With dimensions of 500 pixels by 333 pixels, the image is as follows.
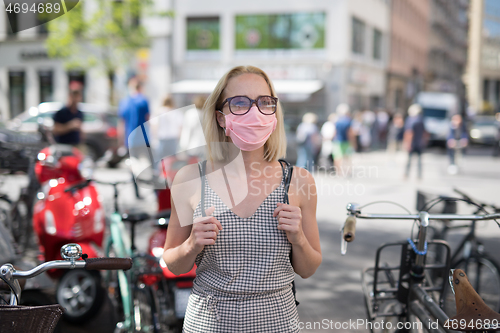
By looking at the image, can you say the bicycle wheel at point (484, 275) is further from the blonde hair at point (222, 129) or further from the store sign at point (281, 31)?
the store sign at point (281, 31)

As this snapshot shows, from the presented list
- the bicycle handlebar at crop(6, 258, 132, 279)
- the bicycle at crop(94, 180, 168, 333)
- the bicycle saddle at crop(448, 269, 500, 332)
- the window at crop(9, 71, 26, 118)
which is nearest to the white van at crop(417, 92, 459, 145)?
the window at crop(9, 71, 26, 118)

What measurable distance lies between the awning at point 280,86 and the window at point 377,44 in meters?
6.79

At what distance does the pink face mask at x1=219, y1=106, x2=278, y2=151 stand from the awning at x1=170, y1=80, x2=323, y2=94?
24.8 m

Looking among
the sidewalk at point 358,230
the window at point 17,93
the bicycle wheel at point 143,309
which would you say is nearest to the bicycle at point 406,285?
the sidewalk at point 358,230

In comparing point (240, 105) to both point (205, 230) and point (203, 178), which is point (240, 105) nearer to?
point (203, 178)

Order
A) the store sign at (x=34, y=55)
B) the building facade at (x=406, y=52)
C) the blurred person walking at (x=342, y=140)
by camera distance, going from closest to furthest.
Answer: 1. the blurred person walking at (x=342, y=140)
2. the store sign at (x=34, y=55)
3. the building facade at (x=406, y=52)

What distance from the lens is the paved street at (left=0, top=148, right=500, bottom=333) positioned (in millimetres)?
4418

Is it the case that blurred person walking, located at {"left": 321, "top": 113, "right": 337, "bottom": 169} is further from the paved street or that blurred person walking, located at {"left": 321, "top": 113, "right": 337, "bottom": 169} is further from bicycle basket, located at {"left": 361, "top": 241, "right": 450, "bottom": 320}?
bicycle basket, located at {"left": 361, "top": 241, "right": 450, "bottom": 320}

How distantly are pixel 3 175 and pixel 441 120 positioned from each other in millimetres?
22915

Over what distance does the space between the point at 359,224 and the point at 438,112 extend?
1919 centimetres

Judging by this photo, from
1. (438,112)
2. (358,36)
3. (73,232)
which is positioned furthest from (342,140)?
(358,36)

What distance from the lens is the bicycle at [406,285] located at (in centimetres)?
254

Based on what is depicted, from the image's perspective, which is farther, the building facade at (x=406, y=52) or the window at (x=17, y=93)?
the building facade at (x=406, y=52)

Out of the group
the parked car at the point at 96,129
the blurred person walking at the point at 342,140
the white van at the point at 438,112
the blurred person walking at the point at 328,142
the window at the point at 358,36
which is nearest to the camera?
the blurred person walking at the point at 342,140
